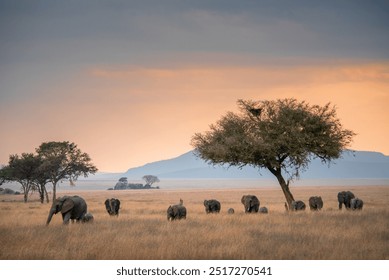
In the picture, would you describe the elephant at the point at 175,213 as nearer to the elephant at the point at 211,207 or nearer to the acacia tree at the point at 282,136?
the elephant at the point at 211,207

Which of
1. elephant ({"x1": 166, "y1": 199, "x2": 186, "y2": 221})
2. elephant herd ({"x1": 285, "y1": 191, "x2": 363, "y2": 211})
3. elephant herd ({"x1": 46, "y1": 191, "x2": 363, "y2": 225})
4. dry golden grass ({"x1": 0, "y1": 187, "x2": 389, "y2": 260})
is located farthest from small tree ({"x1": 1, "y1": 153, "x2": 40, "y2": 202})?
dry golden grass ({"x1": 0, "y1": 187, "x2": 389, "y2": 260})

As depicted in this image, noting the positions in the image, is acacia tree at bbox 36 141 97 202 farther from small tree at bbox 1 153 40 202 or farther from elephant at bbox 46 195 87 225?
elephant at bbox 46 195 87 225

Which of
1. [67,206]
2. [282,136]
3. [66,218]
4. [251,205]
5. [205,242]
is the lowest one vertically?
[205,242]

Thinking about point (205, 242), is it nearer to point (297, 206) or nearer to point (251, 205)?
point (251, 205)

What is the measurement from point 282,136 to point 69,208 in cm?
1734

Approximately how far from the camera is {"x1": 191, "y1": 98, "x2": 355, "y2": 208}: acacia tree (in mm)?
39000

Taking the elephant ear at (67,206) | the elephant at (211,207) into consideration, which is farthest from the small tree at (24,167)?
the elephant ear at (67,206)

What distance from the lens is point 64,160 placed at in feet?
247

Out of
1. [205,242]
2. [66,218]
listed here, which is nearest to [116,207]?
[66,218]

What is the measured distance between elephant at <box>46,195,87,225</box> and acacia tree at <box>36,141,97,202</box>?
45860 mm

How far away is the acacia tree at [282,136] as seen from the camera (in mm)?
39000
